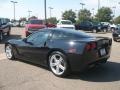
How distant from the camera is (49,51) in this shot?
25.0 feet

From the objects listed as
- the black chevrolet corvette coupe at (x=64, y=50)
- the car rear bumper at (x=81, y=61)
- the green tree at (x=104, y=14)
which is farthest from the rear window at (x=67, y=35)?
the green tree at (x=104, y=14)

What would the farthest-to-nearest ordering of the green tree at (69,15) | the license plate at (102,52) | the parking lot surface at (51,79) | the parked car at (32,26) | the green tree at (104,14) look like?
1. the green tree at (69,15)
2. the green tree at (104,14)
3. the parked car at (32,26)
4. the license plate at (102,52)
5. the parking lot surface at (51,79)

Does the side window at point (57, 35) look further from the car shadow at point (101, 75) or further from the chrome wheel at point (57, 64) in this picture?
the car shadow at point (101, 75)

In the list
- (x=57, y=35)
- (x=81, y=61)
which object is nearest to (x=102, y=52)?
(x=81, y=61)

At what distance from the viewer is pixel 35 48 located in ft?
26.9

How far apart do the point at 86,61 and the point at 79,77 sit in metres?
0.65

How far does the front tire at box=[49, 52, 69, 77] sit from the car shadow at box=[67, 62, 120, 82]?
268 millimetres

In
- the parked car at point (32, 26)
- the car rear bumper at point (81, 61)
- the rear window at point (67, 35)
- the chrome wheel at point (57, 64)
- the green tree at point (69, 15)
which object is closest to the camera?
the car rear bumper at point (81, 61)

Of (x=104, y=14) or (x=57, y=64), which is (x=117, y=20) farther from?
(x=57, y=64)

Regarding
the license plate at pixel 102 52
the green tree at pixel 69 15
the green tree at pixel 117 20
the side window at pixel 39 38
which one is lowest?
the license plate at pixel 102 52

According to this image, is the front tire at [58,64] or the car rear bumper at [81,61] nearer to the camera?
the car rear bumper at [81,61]

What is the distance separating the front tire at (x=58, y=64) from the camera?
279 inches

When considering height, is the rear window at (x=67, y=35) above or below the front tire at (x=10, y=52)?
above

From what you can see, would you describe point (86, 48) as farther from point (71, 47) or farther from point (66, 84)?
point (66, 84)
